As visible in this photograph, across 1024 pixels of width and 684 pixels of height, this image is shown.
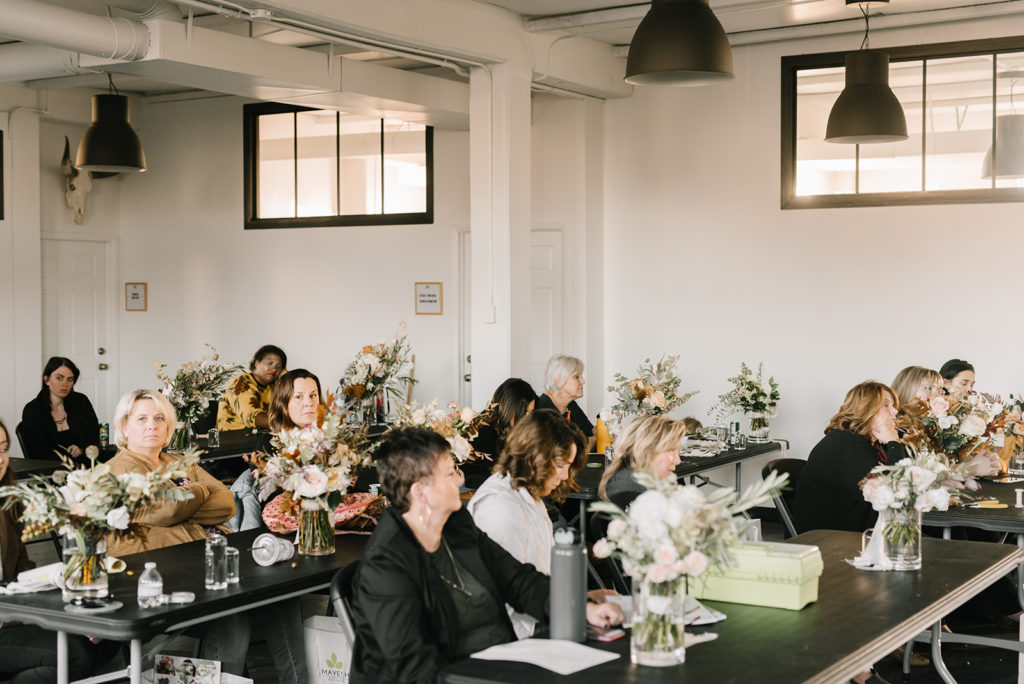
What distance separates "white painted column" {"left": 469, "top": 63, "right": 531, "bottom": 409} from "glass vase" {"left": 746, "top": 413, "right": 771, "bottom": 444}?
5.27 ft

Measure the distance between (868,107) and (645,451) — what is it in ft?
8.17

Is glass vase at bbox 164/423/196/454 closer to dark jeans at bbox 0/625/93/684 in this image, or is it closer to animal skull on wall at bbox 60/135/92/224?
dark jeans at bbox 0/625/93/684

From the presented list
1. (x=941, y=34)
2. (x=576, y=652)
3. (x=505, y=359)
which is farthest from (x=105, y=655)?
(x=941, y=34)

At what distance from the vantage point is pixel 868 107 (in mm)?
6074

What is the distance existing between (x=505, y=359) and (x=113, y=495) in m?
4.66

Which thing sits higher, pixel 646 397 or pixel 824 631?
pixel 646 397

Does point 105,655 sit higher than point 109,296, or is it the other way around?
point 109,296

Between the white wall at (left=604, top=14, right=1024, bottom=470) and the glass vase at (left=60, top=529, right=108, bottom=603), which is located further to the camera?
the white wall at (left=604, top=14, right=1024, bottom=470)

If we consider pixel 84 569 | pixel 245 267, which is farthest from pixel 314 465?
pixel 245 267

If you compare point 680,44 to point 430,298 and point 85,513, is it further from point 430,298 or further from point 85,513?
point 430,298

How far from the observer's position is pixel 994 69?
8234mm

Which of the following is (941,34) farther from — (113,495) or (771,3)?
(113,495)

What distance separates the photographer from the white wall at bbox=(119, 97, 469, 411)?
10250 mm

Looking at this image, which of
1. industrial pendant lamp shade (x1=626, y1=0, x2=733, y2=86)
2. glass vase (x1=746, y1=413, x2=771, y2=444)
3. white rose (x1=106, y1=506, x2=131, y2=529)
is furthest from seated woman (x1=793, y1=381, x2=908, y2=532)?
white rose (x1=106, y1=506, x2=131, y2=529)
